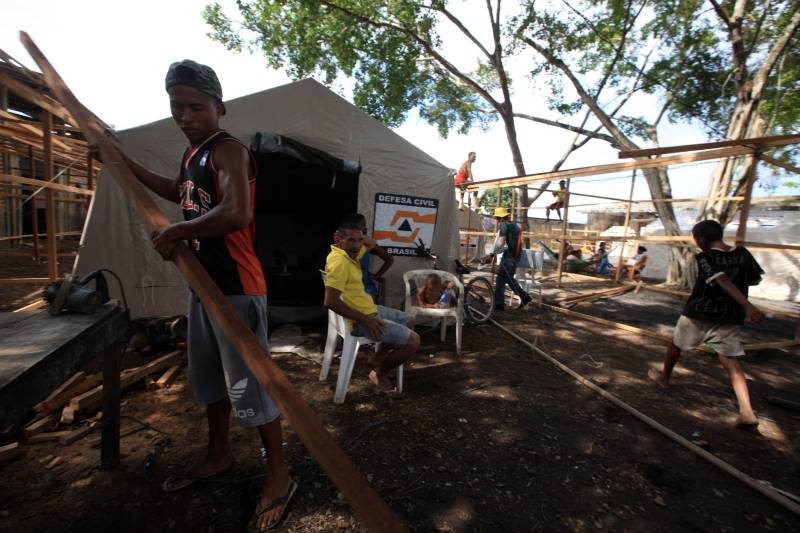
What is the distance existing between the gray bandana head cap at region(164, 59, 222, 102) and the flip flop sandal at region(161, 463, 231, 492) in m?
1.97

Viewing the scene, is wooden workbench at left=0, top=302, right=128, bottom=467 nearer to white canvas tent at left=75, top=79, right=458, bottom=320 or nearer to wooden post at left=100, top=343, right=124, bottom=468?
wooden post at left=100, top=343, right=124, bottom=468

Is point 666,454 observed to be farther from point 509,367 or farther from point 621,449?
point 509,367

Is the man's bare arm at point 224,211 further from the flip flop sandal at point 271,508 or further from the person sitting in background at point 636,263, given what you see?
the person sitting in background at point 636,263

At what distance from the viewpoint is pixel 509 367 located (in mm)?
4023

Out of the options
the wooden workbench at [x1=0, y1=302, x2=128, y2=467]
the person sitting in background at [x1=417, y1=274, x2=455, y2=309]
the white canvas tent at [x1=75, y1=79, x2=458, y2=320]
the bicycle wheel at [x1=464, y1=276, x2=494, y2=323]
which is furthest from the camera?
the bicycle wheel at [x1=464, y1=276, x2=494, y2=323]

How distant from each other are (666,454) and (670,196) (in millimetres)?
9718

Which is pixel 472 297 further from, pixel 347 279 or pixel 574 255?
pixel 574 255

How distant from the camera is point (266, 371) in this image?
1102mm

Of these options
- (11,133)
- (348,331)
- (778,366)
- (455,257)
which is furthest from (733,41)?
(11,133)

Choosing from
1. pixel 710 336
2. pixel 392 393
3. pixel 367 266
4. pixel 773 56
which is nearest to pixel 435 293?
pixel 367 266

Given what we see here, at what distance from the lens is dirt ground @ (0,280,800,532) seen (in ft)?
6.13

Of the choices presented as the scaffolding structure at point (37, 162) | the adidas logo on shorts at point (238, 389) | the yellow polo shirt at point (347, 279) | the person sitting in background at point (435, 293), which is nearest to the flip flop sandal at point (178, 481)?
the adidas logo on shorts at point (238, 389)

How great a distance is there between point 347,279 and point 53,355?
1839 mm

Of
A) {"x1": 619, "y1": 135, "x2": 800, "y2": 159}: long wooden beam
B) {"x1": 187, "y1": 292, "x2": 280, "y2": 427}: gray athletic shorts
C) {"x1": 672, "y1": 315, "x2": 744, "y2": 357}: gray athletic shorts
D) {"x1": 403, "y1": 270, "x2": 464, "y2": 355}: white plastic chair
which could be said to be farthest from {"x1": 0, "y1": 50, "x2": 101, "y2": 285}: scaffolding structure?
{"x1": 619, "y1": 135, "x2": 800, "y2": 159}: long wooden beam
